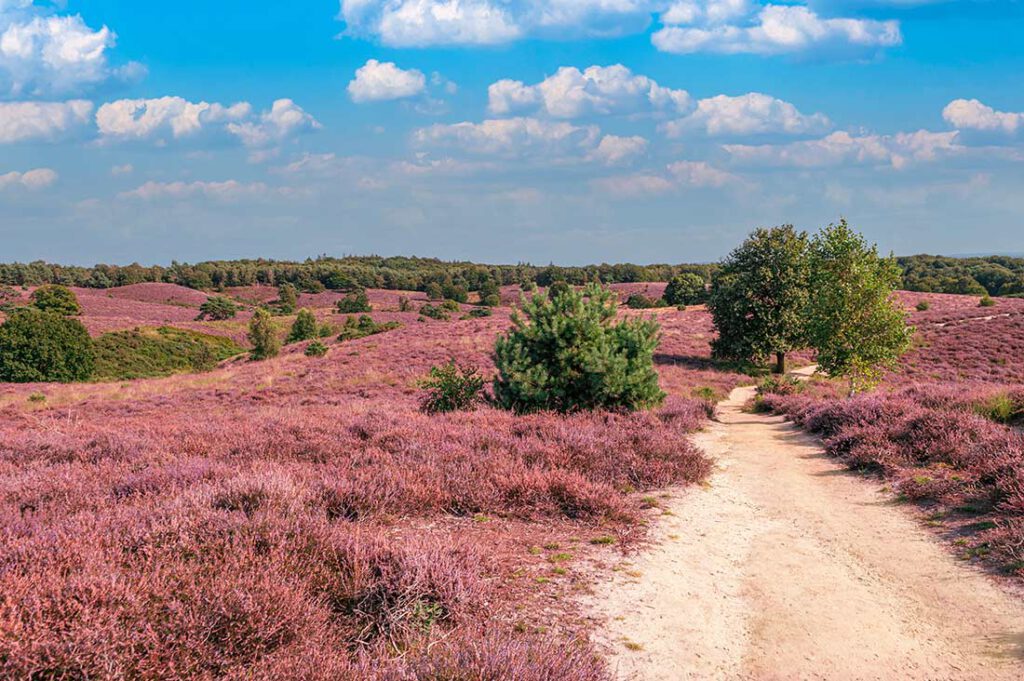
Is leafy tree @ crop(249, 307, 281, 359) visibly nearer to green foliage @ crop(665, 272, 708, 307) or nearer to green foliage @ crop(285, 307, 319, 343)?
green foliage @ crop(285, 307, 319, 343)

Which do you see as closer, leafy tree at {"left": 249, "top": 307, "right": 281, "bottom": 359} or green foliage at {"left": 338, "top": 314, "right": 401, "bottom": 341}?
leafy tree at {"left": 249, "top": 307, "right": 281, "bottom": 359}

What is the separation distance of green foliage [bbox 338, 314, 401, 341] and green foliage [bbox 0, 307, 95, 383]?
65.1 ft

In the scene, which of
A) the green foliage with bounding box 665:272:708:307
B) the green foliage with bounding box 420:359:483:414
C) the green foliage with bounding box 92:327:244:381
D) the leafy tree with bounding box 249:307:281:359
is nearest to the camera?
the green foliage with bounding box 420:359:483:414

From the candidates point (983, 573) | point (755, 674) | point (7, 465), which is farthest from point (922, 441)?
point (7, 465)

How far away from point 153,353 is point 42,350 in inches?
445

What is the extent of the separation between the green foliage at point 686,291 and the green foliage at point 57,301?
72.2m

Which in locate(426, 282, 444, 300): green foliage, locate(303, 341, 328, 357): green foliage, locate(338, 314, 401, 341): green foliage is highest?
locate(426, 282, 444, 300): green foliage

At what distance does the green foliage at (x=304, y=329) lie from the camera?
206 feet

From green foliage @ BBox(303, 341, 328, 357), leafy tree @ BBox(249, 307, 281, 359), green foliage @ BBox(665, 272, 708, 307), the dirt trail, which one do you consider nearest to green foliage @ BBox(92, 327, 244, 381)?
leafy tree @ BBox(249, 307, 281, 359)

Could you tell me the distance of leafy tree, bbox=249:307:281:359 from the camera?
49594mm

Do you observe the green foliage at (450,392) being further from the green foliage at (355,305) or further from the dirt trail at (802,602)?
the green foliage at (355,305)

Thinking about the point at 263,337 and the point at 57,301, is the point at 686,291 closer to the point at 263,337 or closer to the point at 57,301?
the point at 263,337

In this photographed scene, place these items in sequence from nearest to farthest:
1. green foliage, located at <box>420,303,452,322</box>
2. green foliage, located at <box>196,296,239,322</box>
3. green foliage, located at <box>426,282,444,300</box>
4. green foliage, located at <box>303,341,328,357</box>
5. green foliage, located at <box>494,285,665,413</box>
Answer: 1. green foliage, located at <box>494,285,665,413</box>
2. green foliage, located at <box>303,341,328,357</box>
3. green foliage, located at <box>420,303,452,322</box>
4. green foliage, located at <box>196,296,239,322</box>
5. green foliage, located at <box>426,282,444,300</box>

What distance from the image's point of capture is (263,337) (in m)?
49.6
